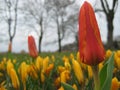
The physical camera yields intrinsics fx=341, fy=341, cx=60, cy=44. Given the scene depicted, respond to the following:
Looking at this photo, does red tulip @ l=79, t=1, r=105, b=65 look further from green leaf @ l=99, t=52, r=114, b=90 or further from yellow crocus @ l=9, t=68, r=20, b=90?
yellow crocus @ l=9, t=68, r=20, b=90

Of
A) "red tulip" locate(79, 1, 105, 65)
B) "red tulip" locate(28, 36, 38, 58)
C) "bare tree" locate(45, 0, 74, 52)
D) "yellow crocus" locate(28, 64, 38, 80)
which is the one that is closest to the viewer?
"red tulip" locate(79, 1, 105, 65)

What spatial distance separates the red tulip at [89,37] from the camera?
1.30m

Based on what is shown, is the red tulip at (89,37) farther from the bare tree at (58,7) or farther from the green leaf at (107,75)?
the bare tree at (58,7)

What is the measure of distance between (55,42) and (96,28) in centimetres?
5694

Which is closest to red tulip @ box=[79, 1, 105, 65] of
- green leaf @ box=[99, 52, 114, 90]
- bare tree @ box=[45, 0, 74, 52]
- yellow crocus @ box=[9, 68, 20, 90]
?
green leaf @ box=[99, 52, 114, 90]

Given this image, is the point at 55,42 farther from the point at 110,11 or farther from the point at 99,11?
the point at 110,11

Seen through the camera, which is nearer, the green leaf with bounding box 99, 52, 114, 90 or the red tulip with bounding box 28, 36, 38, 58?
the green leaf with bounding box 99, 52, 114, 90

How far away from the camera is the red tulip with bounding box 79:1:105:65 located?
1299mm

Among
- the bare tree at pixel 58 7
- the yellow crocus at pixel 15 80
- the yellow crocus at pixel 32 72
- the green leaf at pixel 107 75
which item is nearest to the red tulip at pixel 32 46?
the yellow crocus at pixel 32 72

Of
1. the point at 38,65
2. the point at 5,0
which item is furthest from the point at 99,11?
the point at 38,65

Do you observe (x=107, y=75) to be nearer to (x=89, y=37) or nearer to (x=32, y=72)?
(x=89, y=37)

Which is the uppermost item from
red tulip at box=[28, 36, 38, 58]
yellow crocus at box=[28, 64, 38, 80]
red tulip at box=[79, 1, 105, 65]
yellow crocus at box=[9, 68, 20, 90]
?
red tulip at box=[79, 1, 105, 65]

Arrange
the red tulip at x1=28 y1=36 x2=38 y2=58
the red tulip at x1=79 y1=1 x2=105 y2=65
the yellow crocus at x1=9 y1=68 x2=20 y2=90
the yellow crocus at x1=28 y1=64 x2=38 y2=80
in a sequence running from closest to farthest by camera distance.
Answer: the red tulip at x1=79 y1=1 x2=105 y2=65, the yellow crocus at x1=9 y1=68 x2=20 y2=90, the yellow crocus at x1=28 y1=64 x2=38 y2=80, the red tulip at x1=28 y1=36 x2=38 y2=58

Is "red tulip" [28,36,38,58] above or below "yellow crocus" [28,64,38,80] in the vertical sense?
above
